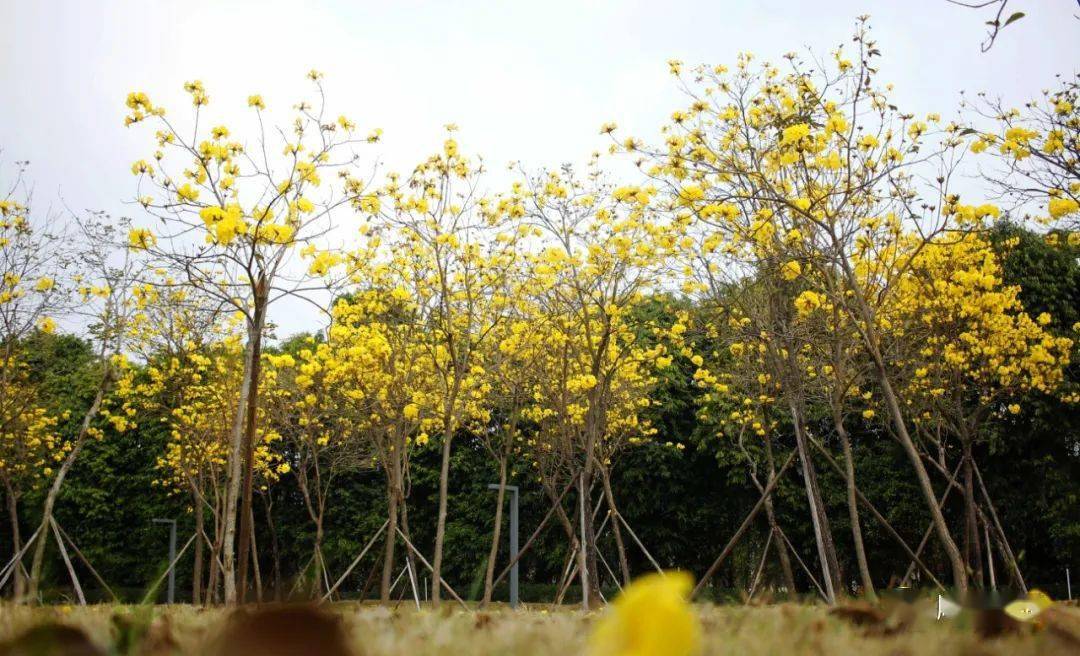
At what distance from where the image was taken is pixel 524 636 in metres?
1.15

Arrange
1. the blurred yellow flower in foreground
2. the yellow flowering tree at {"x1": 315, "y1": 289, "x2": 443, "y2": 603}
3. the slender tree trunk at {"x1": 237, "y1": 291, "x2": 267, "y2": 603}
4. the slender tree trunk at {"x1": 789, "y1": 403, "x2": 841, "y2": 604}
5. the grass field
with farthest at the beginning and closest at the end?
the yellow flowering tree at {"x1": 315, "y1": 289, "x2": 443, "y2": 603} → the slender tree trunk at {"x1": 789, "y1": 403, "x2": 841, "y2": 604} → the slender tree trunk at {"x1": 237, "y1": 291, "x2": 267, "y2": 603} → the grass field → the blurred yellow flower in foreground

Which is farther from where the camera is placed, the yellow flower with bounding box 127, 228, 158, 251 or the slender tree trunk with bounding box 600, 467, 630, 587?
the slender tree trunk with bounding box 600, 467, 630, 587

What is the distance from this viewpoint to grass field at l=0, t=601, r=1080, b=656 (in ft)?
2.50

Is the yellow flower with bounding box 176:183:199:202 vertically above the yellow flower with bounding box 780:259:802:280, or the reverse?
the yellow flower with bounding box 176:183:199:202

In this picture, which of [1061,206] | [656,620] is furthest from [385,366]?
[656,620]

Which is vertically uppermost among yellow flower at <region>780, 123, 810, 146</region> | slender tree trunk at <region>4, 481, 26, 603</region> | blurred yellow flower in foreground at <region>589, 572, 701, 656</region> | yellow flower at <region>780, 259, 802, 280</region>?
yellow flower at <region>780, 123, 810, 146</region>

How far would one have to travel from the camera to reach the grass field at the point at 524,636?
76cm

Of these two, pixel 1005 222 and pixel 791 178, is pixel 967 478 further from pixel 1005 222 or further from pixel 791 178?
pixel 1005 222

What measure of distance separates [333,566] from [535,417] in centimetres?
1004

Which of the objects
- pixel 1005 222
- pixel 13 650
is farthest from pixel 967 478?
pixel 13 650

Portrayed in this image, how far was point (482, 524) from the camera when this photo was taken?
70.3 feet

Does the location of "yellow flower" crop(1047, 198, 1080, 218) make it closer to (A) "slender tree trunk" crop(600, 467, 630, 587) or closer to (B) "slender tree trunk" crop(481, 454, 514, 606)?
(A) "slender tree trunk" crop(600, 467, 630, 587)

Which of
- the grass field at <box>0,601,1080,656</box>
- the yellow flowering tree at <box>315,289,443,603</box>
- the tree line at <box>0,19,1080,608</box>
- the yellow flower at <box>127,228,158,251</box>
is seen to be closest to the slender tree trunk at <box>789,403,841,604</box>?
the tree line at <box>0,19,1080,608</box>

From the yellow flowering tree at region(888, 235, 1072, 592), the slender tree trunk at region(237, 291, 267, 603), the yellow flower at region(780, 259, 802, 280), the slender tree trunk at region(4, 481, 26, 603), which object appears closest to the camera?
the slender tree trunk at region(4, 481, 26, 603)
